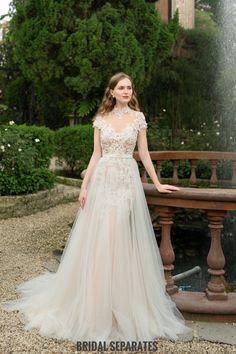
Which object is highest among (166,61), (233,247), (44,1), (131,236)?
(44,1)

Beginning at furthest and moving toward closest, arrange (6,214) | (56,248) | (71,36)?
(71,36), (6,214), (56,248)

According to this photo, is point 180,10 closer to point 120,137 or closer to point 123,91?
point 123,91

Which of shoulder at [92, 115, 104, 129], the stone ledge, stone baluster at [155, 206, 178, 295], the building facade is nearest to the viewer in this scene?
stone baluster at [155, 206, 178, 295]

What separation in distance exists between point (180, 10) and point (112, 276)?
499 inches

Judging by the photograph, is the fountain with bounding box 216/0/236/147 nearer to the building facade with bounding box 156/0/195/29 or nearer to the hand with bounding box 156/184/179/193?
the building facade with bounding box 156/0/195/29

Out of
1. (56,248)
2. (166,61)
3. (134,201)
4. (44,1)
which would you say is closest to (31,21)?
(44,1)

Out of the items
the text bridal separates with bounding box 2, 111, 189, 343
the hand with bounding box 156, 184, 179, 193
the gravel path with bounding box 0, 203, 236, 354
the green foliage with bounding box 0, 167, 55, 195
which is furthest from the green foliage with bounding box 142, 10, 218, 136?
the hand with bounding box 156, 184, 179, 193

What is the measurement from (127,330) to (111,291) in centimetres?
24

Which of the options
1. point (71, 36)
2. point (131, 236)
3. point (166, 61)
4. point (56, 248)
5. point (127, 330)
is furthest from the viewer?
point (166, 61)

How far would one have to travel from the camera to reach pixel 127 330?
288 cm

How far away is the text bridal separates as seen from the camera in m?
2.95

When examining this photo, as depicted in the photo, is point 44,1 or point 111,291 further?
point 44,1

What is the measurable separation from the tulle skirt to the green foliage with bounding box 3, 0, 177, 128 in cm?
687

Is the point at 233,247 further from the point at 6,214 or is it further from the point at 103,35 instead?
the point at 103,35
